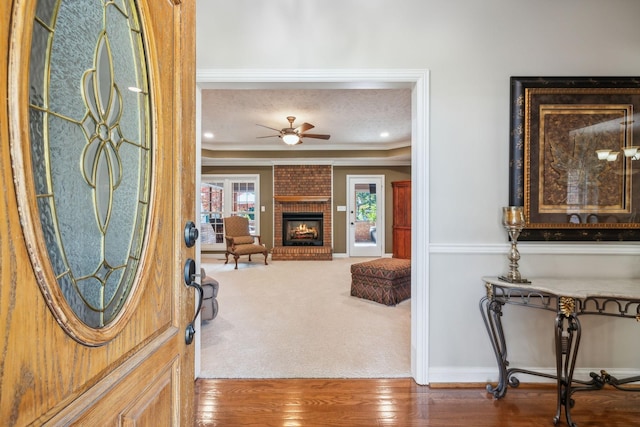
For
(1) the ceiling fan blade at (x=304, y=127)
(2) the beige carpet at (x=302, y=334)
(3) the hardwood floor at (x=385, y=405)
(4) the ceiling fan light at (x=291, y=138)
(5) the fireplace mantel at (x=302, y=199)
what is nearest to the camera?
(3) the hardwood floor at (x=385, y=405)

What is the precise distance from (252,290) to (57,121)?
13.6 ft

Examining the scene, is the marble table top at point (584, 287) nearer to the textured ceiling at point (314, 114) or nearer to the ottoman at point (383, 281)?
the ottoman at point (383, 281)

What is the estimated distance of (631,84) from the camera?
200 centimetres

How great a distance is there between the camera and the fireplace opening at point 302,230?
24.3 ft

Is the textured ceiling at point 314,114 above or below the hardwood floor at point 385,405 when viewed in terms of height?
above

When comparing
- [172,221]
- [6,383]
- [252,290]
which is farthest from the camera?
[252,290]

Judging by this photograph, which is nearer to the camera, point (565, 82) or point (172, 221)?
point (172, 221)

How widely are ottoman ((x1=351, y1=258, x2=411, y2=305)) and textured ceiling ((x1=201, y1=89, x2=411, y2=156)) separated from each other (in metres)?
2.29

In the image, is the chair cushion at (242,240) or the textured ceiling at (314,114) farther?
the chair cushion at (242,240)

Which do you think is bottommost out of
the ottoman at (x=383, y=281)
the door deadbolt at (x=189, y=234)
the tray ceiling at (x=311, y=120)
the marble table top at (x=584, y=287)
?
the ottoman at (x=383, y=281)

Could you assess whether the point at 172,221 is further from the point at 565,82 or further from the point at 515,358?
the point at 565,82

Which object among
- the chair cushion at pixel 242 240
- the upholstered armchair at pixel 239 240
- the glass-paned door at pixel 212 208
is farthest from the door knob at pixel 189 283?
the glass-paned door at pixel 212 208

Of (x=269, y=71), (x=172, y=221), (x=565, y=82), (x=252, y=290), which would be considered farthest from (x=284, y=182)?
(x=172, y=221)

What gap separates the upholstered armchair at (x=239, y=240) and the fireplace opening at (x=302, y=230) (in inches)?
35.9
